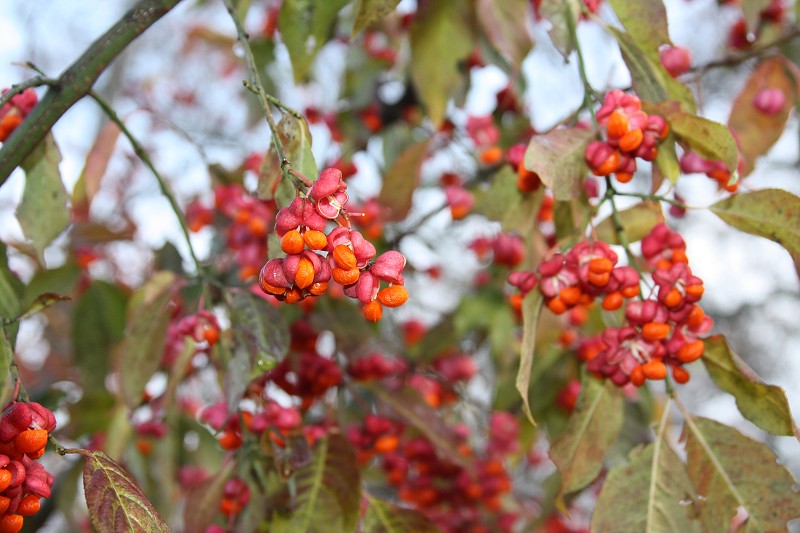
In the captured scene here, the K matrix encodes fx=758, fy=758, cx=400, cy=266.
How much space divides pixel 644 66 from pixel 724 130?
0.66 feet

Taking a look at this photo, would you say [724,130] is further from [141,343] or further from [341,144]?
[341,144]

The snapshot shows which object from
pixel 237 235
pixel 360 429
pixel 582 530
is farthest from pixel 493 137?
pixel 582 530

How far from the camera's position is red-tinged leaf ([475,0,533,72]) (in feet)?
4.78

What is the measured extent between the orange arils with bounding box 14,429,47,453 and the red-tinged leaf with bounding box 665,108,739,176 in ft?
2.77

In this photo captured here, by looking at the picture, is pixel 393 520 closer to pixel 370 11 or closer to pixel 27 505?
pixel 27 505

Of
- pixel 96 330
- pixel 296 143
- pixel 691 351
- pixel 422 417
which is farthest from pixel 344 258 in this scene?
pixel 96 330

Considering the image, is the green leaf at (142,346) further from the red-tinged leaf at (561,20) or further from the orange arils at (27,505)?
the red-tinged leaf at (561,20)

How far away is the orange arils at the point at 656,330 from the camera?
100 cm

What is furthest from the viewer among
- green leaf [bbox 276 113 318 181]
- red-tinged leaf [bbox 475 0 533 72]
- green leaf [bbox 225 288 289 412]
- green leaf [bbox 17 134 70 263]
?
red-tinged leaf [bbox 475 0 533 72]

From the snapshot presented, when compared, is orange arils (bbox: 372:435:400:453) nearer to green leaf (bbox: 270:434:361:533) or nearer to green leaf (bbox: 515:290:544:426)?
green leaf (bbox: 270:434:361:533)

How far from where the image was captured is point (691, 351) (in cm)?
102

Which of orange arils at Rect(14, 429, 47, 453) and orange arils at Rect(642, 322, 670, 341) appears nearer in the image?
orange arils at Rect(14, 429, 47, 453)

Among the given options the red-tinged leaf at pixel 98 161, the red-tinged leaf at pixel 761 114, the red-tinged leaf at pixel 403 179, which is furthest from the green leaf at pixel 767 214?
the red-tinged leaf at pixel 98 161

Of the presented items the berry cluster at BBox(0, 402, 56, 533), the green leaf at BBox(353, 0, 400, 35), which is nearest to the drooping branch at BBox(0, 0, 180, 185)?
the green leaf at BBox(353, 0, 400, 35)
